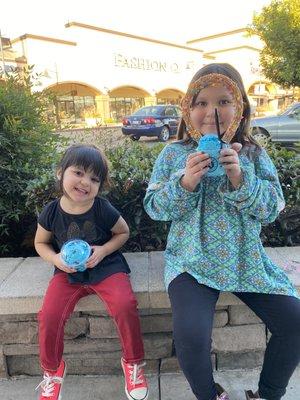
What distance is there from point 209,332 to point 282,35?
13.6 m

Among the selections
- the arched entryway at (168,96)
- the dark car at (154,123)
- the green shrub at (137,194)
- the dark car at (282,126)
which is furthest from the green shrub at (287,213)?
the arched entryway at (168,96)

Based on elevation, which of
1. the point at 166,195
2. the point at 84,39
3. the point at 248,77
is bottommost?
the point at 166,195

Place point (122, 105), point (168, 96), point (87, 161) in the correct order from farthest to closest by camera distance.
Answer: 1. point (168, 96)
2. point (122, 105)
3. point (87, 161)

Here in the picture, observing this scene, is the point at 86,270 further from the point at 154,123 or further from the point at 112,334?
the point at 154,123

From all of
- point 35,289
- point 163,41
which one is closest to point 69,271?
point 35,289

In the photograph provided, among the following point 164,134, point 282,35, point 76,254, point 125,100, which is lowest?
point 164,134

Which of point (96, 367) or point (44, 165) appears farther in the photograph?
point (44, 165)

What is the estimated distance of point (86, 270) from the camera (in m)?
1.81

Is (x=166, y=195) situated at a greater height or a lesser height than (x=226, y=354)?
greater

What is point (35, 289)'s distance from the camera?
6.11ft

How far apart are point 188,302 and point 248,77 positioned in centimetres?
3658

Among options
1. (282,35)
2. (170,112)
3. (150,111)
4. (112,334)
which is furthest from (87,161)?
(282,35)

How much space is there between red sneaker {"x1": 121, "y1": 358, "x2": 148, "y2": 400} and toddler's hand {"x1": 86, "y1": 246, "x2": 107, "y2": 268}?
49 cm

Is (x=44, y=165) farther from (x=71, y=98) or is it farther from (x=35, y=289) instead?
(x=71, y=98)
